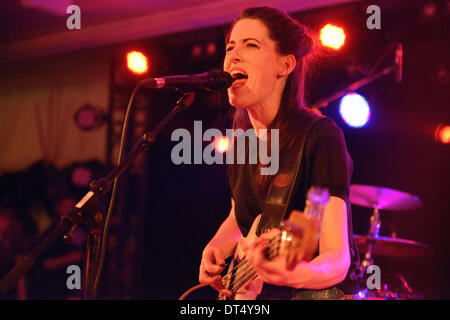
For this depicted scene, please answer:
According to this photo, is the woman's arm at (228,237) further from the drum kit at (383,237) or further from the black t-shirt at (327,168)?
the drum kit at (383,237)

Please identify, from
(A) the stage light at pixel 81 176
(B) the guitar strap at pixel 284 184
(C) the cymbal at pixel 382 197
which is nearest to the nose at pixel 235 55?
(B) the guitar strap at pixel 284 184

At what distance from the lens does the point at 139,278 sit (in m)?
5.95

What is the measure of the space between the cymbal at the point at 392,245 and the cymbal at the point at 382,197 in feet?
1.03

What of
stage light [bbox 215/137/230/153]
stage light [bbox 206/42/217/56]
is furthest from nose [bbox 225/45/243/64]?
stage light [bbox 206/42/217/56]

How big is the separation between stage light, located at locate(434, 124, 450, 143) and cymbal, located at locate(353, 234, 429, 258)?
3.98 ft

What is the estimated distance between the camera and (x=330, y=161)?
1.85 meters

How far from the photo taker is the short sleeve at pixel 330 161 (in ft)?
5.93

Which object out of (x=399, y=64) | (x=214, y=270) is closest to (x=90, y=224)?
(x=214, y=270)

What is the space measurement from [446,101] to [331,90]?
1074 mm

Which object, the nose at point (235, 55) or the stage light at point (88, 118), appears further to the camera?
the stage light at point (88, 118)

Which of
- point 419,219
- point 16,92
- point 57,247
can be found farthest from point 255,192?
point 16,92

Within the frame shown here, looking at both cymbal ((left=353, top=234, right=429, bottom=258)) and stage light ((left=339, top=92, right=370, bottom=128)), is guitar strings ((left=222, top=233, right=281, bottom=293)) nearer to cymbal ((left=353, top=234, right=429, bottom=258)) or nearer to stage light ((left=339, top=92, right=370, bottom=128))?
cymbal ((left=353, top=234, right=429, bottom=258))

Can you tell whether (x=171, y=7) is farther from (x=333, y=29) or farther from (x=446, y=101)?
(x=446, y=101)

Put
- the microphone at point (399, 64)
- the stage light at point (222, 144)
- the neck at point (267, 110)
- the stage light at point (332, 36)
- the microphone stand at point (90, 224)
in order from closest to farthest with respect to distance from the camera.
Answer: the microphone stand at point (90, 224), the neck at point (267, 110), the microphone at point (399, 64), the stage light at point (332, 36), the stage light at point (222, 144)
